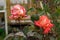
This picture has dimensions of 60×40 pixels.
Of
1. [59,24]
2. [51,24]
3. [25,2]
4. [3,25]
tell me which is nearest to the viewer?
[51,24]

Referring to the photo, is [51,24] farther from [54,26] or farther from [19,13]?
[19,13]

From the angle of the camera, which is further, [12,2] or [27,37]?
[12,2]

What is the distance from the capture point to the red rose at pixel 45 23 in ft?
3.71

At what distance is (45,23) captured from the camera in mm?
1141

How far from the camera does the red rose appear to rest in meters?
1.13

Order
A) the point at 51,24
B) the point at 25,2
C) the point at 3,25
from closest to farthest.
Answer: the point at 51,24
the point at 3,25
the point at 25,2

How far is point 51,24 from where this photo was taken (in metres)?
1.15

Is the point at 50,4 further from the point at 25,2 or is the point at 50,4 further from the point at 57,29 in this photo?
the point at 25,2

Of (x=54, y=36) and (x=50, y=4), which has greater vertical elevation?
(x=50, y=4)

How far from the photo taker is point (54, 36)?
119 centimetres

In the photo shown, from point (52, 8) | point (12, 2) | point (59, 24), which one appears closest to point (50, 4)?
point (52, 8)

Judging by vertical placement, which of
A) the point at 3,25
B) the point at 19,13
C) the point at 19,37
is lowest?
the point at 3,25

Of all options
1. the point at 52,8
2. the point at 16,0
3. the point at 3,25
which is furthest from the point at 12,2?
the point at 52,8

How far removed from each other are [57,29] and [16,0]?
2.46 metres
